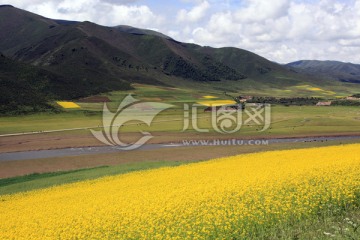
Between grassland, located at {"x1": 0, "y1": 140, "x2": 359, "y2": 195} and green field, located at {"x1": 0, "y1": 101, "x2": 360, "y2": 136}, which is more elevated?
green field, located at {"x1": 0, "y1": 101, "x2": 360, "y2": 136}

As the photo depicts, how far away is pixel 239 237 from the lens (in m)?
12.1

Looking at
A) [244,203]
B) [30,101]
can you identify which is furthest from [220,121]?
[244,203]

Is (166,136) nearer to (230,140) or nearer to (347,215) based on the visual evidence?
(230,140)

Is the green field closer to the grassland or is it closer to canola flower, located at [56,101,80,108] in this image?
the grassland
